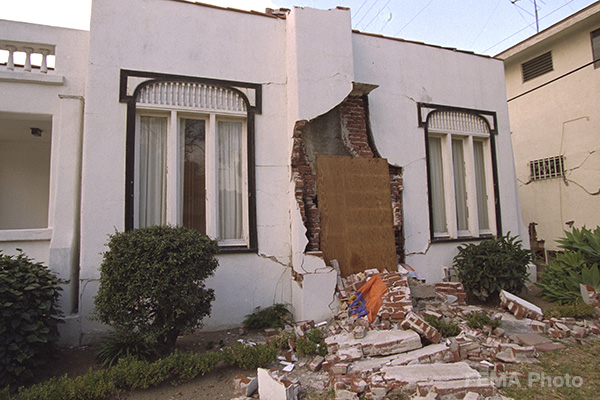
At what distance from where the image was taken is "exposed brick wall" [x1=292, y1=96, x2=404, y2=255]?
5.55 metres

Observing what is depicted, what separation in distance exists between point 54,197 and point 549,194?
12.0 m

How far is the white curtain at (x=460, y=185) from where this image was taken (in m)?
7.33

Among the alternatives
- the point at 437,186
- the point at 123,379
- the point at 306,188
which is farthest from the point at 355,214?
the point at 123,379

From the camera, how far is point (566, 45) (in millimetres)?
10203

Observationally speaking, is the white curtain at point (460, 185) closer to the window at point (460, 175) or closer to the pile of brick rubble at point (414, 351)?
the window at point (460, 175)

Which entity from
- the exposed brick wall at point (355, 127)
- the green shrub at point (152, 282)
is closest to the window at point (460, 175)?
the exposed brick wall at point (355, 127)

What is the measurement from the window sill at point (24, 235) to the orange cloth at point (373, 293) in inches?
175

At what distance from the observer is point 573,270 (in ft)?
20.6

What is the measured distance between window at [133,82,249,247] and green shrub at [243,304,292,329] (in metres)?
1.04

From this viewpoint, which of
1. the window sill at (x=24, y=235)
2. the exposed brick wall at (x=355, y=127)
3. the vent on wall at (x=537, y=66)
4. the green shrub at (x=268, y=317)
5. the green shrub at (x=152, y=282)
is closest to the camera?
the green shrub at (x=152, y=282)

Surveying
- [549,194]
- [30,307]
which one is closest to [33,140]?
[30,307]

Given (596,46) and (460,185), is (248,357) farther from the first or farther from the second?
(596,46)

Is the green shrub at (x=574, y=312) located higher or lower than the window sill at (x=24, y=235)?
lower

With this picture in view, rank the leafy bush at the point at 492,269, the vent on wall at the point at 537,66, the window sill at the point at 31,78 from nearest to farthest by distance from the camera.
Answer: the window sill at the point at 31,78, the leafy bush at the point at 492,269, the vent on wall at the point at 537,66
